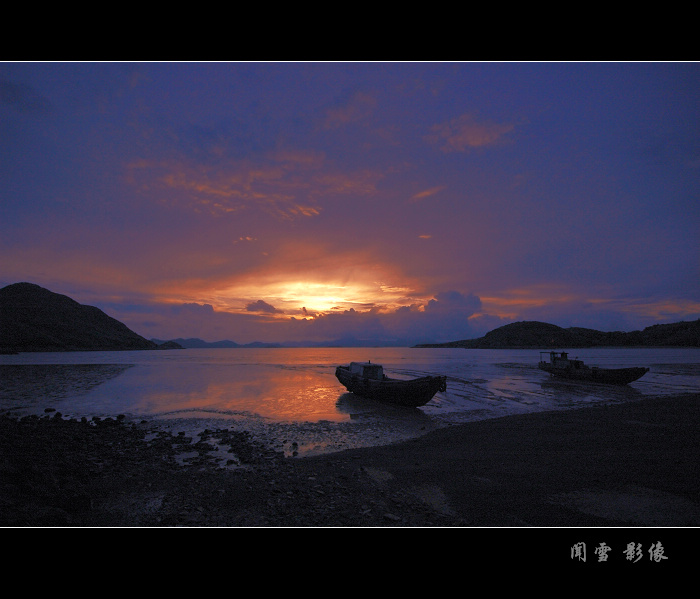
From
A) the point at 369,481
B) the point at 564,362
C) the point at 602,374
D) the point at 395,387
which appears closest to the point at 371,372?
the point at 395,387

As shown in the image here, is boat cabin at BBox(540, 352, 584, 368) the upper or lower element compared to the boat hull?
upper

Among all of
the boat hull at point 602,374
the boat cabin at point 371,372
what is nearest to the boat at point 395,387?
the boat cabin at point 371,372

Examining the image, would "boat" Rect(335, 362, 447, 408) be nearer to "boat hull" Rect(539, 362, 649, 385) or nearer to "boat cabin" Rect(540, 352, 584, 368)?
"boat hull" Rect(539, 362, 649, 385)

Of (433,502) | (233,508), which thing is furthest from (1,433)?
(433,502)

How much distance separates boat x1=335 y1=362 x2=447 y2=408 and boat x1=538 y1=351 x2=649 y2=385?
75.0 ft

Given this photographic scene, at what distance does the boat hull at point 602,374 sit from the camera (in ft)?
124

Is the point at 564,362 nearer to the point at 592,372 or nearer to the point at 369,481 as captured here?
the point at 592,372

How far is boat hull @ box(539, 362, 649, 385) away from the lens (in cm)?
3766

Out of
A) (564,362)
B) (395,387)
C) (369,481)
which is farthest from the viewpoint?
(564,362)

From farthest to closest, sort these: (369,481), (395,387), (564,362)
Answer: (564,362)
(395,387)
(369,481)

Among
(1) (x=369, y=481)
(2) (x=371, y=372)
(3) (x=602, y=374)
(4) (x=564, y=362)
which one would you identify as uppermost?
(4) (x=564, y=362)

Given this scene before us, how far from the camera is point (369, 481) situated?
34.1 feet

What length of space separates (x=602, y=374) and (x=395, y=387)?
91.5 feet

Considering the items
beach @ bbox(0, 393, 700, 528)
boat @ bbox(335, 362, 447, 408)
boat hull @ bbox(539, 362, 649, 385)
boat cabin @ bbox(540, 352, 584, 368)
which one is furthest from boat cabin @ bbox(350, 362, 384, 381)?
boat cabin @ bbox(540, 352, 584, 368)
